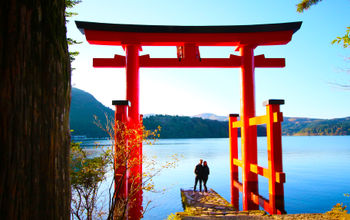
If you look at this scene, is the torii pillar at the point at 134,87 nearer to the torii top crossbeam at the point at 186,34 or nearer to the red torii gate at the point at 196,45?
the red torii gate at the point at 196,45

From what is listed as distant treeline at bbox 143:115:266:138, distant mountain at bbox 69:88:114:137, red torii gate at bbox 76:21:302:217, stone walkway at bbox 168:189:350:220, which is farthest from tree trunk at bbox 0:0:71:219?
distant treeline at bbox 143:115:266:138

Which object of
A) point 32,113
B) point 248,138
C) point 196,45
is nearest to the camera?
point 32,113

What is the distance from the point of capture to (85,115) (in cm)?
8606

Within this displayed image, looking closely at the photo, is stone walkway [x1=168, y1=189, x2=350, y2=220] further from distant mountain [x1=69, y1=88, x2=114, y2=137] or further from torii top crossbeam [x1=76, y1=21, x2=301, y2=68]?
distant mountain [x1=69, y1=88, x2=114, y2=137]

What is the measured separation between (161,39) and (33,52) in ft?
17.6

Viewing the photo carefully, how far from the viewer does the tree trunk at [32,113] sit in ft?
4.03

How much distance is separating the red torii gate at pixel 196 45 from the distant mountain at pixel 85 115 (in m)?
55.4

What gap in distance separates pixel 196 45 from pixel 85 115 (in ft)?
283

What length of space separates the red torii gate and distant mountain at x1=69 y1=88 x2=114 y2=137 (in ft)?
182

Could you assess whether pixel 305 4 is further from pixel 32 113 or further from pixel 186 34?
pixel 32 113

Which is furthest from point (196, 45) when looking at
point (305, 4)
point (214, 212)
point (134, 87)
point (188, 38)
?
point (214, 212)

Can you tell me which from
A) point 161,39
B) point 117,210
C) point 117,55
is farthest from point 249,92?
point 117,210

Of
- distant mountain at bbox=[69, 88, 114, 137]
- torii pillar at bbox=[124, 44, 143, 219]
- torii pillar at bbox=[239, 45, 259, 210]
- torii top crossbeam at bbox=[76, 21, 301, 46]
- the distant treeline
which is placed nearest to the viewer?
torii pillar at bbox=[124, 44, 143, 219]

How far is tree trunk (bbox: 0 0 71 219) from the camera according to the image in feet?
4.03
